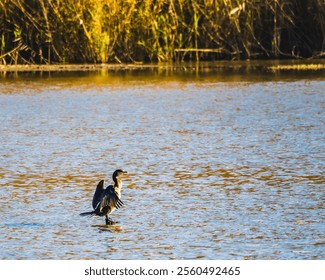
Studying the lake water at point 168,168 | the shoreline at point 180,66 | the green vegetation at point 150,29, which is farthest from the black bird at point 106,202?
the green vegetation at point 150,29

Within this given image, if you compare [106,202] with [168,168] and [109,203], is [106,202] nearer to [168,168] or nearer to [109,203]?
[109,203]

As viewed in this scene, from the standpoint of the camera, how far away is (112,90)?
17.4 metres

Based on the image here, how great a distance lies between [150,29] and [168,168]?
458 inches

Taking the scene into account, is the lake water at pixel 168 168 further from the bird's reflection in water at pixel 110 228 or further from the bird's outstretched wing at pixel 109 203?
the bird's outstretched wing at pixel 109 203

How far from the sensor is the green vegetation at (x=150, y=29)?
2127cm

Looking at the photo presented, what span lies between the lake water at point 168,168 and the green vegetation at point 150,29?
3.55 meters

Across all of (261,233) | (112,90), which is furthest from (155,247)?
(112,90)

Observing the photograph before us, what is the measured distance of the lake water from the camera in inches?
282

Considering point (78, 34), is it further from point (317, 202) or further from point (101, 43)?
point (317, 202)

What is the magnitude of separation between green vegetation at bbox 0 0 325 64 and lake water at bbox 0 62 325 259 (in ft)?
11.7

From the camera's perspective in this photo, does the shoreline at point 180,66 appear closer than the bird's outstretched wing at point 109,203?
No

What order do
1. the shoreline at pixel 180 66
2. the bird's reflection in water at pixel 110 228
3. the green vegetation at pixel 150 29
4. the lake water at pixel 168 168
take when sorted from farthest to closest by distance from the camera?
the green vegetation at pixel 150 29
the shoreline at pixel 180 66
the bird's reflection in water at pixel 110 228
the lake water at pixel 168 168

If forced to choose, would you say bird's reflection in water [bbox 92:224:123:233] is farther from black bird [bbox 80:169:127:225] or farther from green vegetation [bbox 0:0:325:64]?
green vegetation [bbox 0:0:325:64]

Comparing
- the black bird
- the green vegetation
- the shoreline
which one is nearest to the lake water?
the black bird
